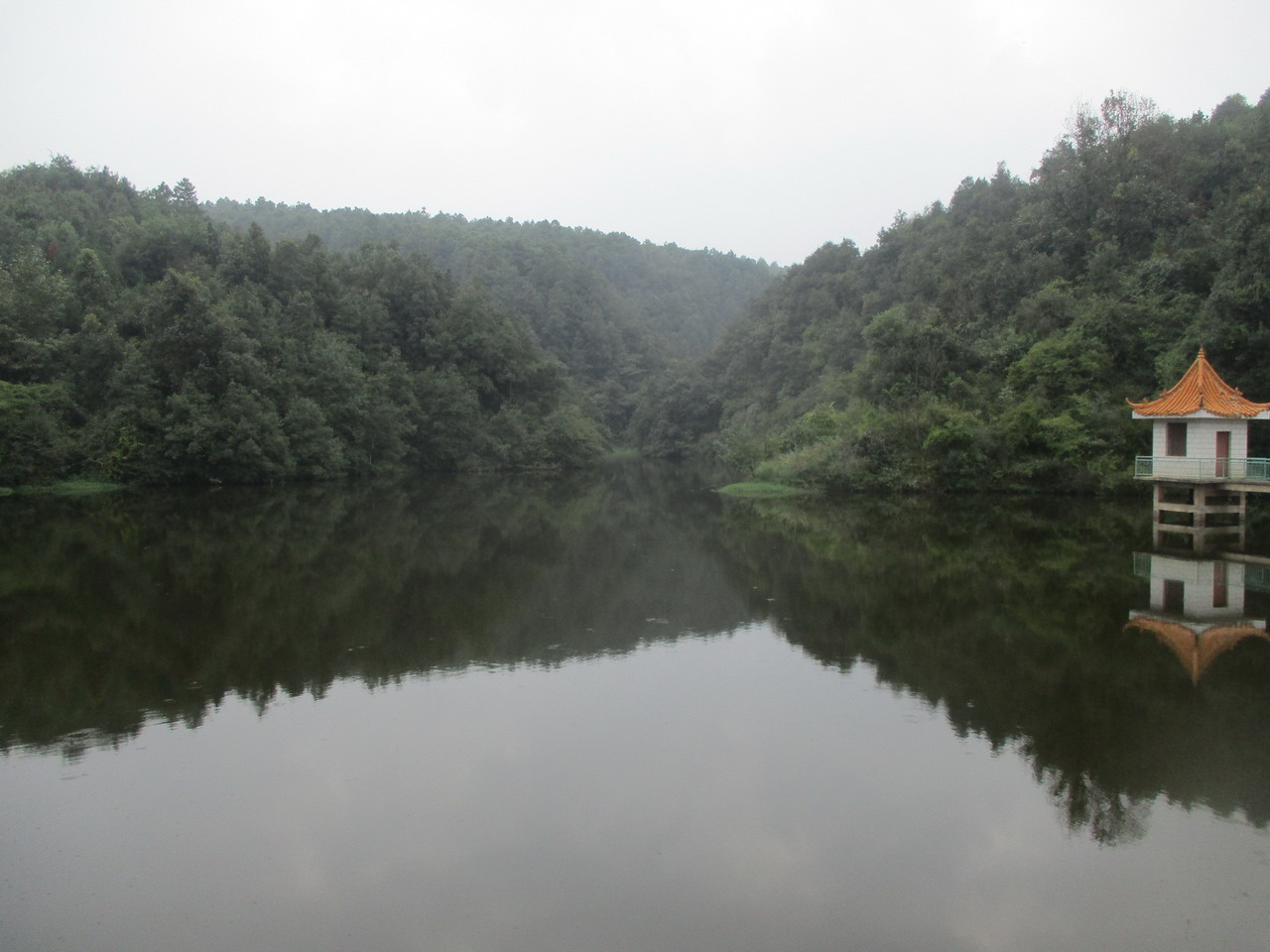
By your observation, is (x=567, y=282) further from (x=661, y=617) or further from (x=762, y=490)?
(x=661, y=617)

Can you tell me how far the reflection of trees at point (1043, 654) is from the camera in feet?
22.8

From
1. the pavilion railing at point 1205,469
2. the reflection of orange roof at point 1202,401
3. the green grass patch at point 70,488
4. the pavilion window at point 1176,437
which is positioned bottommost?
the green grass patch at point 70,488

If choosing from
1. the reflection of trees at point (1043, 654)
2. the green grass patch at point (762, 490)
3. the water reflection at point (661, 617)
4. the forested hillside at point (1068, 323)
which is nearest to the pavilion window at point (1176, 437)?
the water reflection at point (661, 617)

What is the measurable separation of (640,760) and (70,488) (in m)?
33.1

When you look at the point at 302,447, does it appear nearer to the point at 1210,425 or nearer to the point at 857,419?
the point at 857,419

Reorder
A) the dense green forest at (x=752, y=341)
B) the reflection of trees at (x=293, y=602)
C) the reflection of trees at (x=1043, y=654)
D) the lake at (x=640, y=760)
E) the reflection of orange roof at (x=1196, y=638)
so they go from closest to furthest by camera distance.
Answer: the lake at (x=640, y=760)
the reflection of trees at (x=1043, y=654)
the reflection of trees at (x=293, y=602)
the reflection of orange roof at (x=1196, y=638)
the dense green forest at (x=752, y=341)

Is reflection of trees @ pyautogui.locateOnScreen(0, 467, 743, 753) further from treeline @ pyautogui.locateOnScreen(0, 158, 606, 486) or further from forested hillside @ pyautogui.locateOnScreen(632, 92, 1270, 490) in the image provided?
treeline @ pyautogui.locateOnScreen(0, 158, 606, 486)

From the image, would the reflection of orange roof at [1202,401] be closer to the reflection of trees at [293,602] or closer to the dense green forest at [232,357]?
the reflection of trees at [293,602]

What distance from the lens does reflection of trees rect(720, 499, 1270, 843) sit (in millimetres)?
6953

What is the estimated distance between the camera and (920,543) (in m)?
18.6

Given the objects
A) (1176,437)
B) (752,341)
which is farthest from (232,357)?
(752,341)

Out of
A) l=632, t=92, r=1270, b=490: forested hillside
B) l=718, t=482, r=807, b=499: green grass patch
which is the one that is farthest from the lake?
l=718, t=482, r=807, b=499: green grass patch

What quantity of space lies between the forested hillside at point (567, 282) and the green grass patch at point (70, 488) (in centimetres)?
2947

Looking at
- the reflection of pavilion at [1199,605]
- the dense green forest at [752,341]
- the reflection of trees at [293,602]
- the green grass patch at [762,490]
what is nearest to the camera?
the reflection of trees at [293,602]
